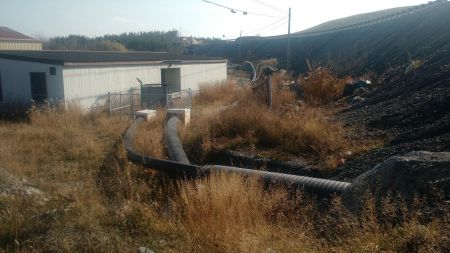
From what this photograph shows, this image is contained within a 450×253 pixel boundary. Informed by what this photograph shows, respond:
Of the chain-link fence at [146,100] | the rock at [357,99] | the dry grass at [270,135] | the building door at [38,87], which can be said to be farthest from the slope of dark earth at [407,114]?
the building door at [38,87]

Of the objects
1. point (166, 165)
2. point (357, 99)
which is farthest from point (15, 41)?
Result: point (166, 165)

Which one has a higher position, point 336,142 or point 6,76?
point 6,76

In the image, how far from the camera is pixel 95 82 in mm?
17781

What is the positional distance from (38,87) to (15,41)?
29.7 metres

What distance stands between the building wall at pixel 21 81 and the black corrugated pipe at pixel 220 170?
6.67 metres

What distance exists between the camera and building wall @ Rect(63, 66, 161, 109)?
16.5 metres

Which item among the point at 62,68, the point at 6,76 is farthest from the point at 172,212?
the point at 6,76

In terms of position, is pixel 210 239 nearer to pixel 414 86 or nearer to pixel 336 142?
pixel 336 142

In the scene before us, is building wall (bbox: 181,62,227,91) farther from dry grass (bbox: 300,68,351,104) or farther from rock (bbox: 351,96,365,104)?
rock (bbox: 351,96,365,104)

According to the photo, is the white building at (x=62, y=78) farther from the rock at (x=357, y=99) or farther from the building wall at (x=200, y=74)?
the rock at (x=357, y=99)

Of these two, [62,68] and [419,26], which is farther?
[419,26]

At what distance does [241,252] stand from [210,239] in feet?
1.80

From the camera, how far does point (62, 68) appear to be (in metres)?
16.0

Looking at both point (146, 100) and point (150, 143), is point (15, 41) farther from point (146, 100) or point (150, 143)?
point (150, 143)
